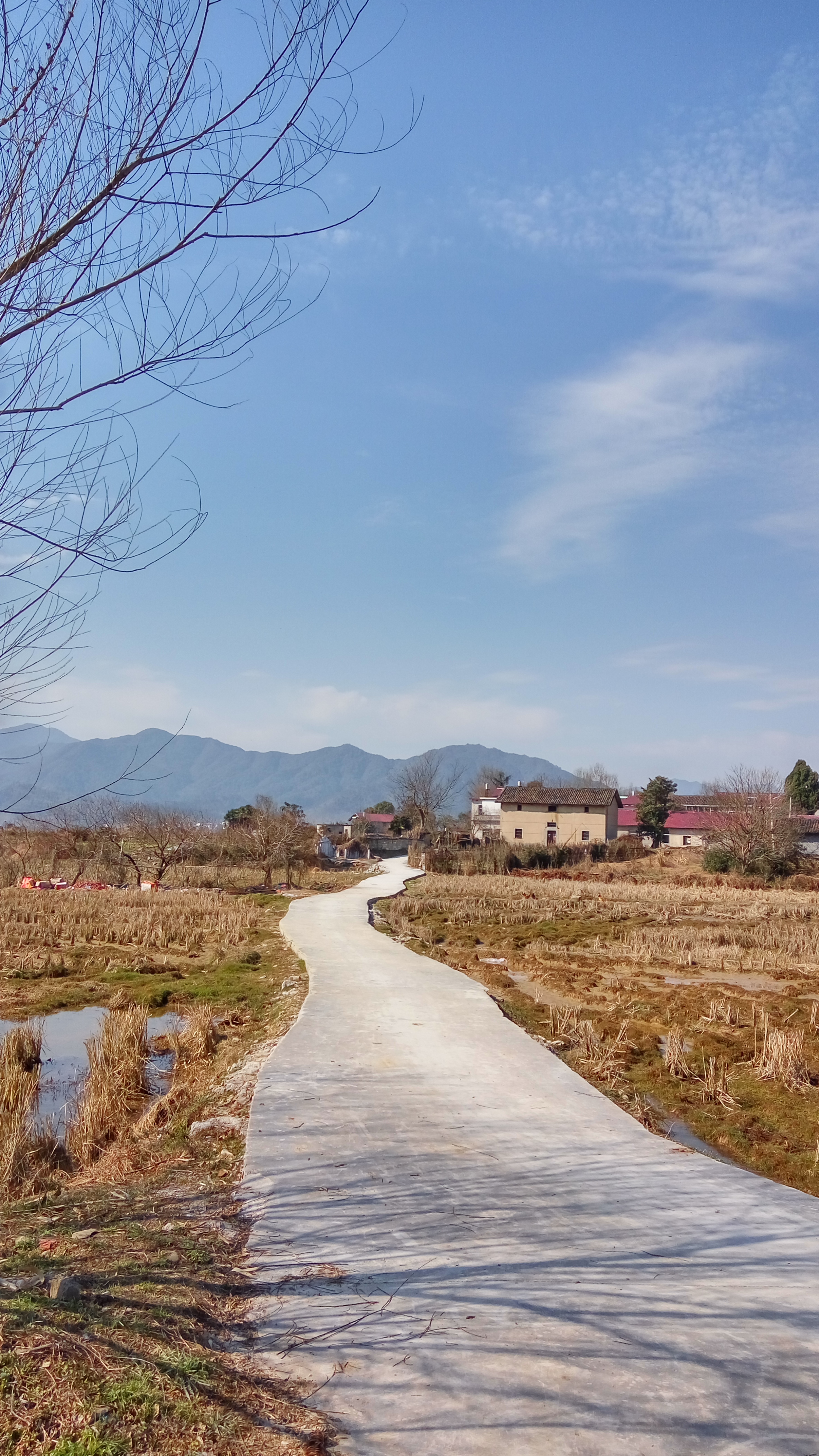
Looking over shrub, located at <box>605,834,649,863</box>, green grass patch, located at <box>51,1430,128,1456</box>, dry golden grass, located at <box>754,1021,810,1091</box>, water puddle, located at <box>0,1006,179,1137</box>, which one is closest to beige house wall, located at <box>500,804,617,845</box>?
shrub, located at <box>605,834,649,863</box>

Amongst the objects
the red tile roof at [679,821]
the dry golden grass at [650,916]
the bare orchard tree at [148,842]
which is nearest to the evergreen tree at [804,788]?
the red tile roof at [679,821]

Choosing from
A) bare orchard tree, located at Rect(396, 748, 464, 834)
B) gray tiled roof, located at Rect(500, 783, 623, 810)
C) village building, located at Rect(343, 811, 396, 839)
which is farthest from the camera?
village building, located at Rect(343, 811, 396, 839)

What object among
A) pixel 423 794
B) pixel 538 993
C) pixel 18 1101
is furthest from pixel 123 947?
pixel 423 794

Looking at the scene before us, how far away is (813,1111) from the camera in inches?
357

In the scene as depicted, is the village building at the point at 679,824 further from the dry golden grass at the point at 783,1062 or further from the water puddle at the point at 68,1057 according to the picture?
the dry golden grass at the point at 783,1062

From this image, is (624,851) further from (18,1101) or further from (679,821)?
(18,1101)

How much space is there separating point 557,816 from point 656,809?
42.3ft

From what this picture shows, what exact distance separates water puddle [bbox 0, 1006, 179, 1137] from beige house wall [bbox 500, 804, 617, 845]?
1642 inches

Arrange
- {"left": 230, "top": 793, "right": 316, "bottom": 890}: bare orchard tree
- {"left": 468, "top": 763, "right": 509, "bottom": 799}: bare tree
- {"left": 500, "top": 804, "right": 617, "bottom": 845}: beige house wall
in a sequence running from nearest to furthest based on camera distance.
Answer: {"left": 230, "top": 793, "right": 316, "bottom": 890}: bare orchard tree
{"left": 500, "top": 804, "right": 617, "bottom": 845}: beige house wall
{"left": 468, "top": 763, "right": 509, "bottom": 799}: bare tree

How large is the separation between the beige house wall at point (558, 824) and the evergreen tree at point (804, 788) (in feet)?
45.3

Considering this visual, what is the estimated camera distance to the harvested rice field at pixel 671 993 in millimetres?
8922

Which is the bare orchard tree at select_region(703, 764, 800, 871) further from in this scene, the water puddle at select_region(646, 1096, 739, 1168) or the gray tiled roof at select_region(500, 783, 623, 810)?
the water puddle at select_region(646, 1096, 739, 1168)

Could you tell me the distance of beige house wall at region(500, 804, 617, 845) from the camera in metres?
56.4

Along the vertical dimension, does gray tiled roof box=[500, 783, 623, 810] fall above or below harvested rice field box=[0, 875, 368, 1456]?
above
